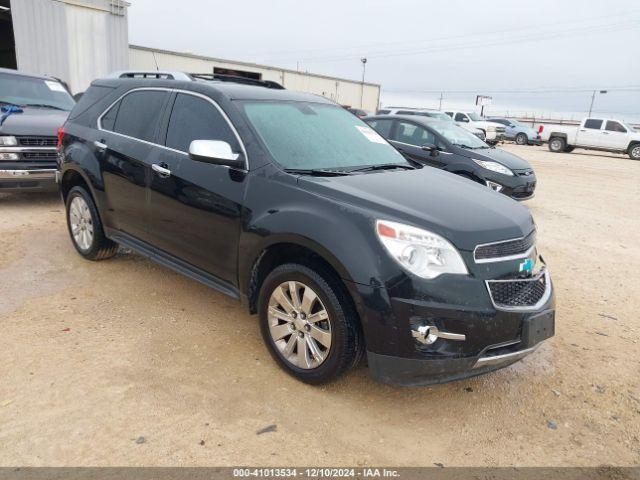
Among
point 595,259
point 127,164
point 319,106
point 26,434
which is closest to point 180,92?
point 127,164

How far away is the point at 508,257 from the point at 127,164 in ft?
9.73

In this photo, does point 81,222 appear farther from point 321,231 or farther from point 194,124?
point 321,231

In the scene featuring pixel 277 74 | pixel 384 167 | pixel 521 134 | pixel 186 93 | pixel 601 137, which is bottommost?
pixel 521 134

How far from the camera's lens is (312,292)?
9.10ft

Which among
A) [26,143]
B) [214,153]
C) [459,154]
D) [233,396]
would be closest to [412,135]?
[459,154]

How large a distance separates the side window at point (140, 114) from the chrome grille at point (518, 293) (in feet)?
9.12

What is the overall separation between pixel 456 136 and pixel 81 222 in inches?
259

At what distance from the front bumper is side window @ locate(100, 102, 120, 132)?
2.89m

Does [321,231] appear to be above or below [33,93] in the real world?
below

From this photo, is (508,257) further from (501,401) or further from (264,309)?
(264,309)

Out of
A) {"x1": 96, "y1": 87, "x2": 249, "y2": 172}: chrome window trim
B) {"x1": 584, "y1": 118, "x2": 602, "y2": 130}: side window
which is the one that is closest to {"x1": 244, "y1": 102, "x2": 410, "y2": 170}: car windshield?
{"x1": 96, "y1": 87, "x2": 249, "y2": 172}: chrome window trim

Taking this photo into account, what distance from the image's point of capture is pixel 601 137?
76.0 ft

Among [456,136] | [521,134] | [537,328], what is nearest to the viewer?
[537,328]

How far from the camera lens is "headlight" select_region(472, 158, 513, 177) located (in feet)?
26.9
